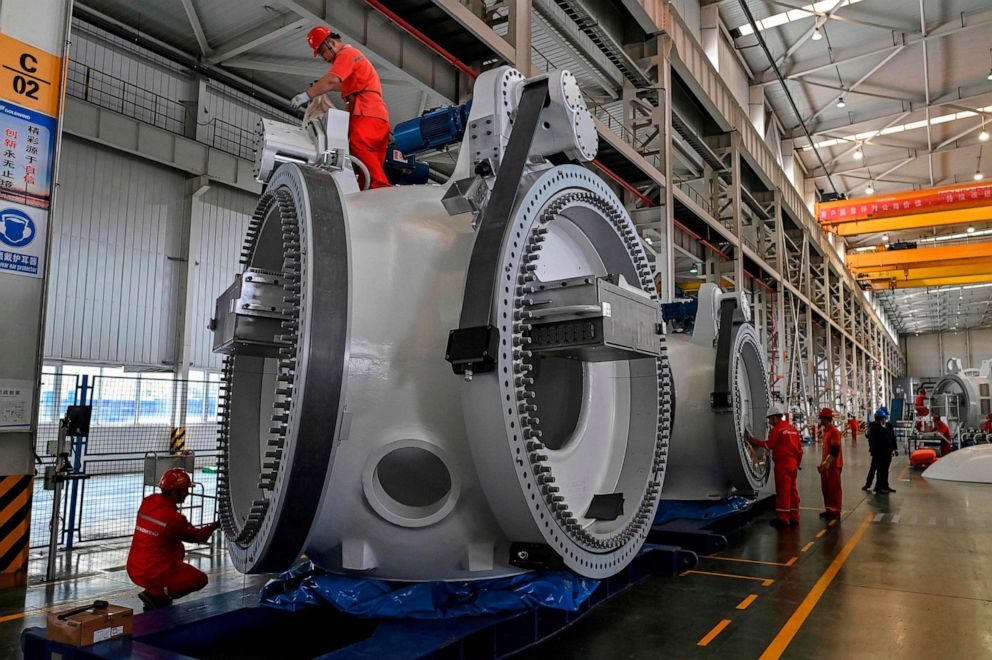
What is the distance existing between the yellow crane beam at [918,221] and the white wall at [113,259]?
24.6 meters

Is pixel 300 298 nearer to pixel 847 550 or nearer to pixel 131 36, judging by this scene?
pixel 847 550

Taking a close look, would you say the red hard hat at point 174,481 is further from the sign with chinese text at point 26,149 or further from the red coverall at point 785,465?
the red coverall at point 785,465

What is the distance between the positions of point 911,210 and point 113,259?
2663 cm

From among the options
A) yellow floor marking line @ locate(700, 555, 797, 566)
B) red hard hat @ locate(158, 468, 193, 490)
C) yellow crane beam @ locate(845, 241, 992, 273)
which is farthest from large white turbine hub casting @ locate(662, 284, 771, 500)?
yellow crane beam @ locate(845, 241, 992, 273)

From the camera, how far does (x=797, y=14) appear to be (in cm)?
1912

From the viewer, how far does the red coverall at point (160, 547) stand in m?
4.28

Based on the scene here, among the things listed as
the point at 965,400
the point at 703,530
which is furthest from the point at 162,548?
the point at 965,400

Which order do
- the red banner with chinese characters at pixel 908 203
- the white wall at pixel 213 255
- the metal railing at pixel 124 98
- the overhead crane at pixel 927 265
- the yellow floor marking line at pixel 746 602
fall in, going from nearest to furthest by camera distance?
the yellow floor marking line at pixel 746 602, the metal railing at pixel 124 98, the white wall at pixel 213 255, the red banner with chinese characters at pixel 908 203, the overhead crane at pixel 927 265

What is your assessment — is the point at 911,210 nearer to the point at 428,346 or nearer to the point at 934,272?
the point at 934,272

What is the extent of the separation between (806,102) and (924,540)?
20019mm

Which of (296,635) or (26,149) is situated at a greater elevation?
(26,149)

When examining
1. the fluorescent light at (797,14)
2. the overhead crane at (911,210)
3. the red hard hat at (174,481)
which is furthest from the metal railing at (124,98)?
the overhead crane at (911,210)

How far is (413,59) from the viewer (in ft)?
28.2

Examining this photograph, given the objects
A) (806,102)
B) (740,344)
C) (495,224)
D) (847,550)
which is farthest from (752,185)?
(495,224)
